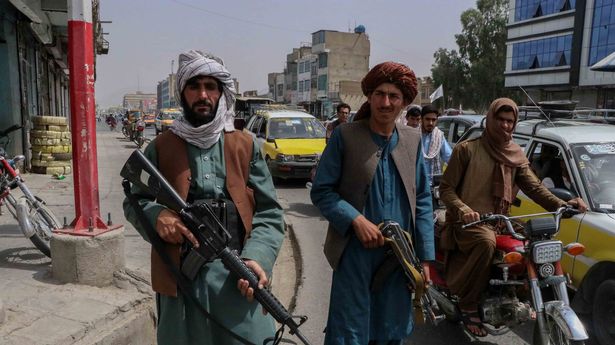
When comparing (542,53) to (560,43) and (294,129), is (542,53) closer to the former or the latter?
(560,43)

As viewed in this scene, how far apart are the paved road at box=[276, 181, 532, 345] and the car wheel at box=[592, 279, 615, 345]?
20.5 inches

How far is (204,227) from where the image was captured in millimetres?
1888

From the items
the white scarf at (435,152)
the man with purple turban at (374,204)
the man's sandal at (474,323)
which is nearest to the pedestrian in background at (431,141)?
the white scarf at (435,152)

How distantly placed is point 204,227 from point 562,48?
43.1m

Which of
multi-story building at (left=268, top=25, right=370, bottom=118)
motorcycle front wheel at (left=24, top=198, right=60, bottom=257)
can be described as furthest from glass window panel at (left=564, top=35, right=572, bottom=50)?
motorcycle front wheel at (left=24, top=198, right=60, bottom=257)

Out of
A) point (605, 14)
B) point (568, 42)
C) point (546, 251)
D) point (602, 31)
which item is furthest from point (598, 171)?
point (568, 42)

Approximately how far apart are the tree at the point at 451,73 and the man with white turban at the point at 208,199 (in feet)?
138

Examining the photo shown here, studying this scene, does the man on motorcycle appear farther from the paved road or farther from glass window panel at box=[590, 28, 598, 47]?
glass window panel at box=[590, 28, 598, 47]

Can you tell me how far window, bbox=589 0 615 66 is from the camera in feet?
108

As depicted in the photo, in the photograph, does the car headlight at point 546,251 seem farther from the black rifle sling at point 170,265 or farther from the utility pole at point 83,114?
the utility pole at point 83,114

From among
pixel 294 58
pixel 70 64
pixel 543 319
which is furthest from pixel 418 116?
pixel 294 58

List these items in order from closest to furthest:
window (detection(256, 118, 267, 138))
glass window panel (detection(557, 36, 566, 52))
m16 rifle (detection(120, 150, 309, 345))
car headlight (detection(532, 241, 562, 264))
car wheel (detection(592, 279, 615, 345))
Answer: m16 rifle (detection(120, 150, 309, 345)), car headlight (detection(532, 241, 562, 264)), car wheel (detection(592, 279, 615, 345)), window (detection(256, 118, 267, 138)), glass window panel (detection(557, 36, 566, 52))

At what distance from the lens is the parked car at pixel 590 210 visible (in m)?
3.36

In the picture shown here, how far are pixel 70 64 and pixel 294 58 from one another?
81087 mm
